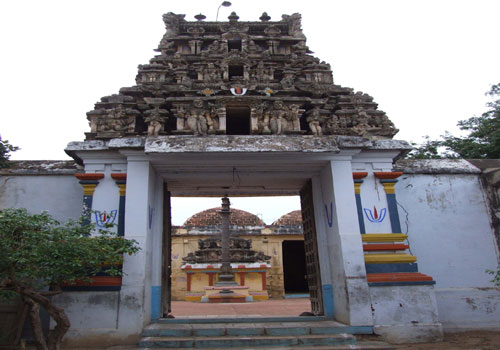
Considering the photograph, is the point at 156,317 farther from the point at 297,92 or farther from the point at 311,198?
the point at 297,92

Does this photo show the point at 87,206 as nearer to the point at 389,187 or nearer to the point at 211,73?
the point at 211,73

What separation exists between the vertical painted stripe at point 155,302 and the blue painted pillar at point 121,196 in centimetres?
145

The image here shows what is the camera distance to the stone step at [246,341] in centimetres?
622

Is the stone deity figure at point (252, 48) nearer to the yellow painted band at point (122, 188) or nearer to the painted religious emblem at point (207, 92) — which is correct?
the painted religious emblem at point (207, 92)

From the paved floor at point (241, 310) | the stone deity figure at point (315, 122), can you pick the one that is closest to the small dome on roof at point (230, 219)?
the paved floor at point (241, 310)

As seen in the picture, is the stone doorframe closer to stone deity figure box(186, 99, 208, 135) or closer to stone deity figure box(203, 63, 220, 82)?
stone deity figure box(186, 99, 208, 135)

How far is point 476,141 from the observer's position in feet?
53.0

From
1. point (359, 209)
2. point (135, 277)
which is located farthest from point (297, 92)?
point (135, 277)

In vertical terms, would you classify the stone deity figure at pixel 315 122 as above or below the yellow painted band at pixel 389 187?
above

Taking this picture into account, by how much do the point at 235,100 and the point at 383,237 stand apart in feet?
14.7

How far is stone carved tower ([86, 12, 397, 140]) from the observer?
27.6 ft

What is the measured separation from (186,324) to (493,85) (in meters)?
17.9

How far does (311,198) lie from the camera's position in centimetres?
893

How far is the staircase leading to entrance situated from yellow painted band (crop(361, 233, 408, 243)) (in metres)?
1.69
